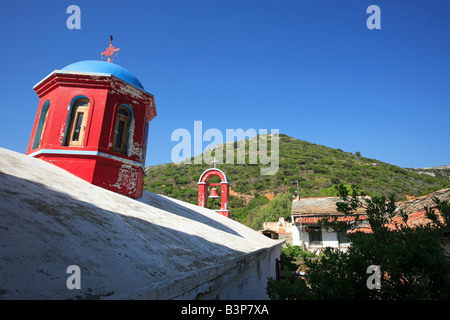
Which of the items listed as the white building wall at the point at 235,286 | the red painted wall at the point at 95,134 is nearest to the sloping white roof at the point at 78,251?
the white building wall at the point at 235,286

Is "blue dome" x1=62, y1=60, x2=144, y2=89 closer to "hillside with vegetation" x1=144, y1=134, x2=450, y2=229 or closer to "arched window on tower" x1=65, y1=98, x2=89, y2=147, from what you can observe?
"arched window on tower" x1=65, y1=98, x2=89, y2=147

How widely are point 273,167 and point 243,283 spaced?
4919 centimetres

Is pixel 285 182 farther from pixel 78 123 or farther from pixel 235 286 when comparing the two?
pixel 235 286

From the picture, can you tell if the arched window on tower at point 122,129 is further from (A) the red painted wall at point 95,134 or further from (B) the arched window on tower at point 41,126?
(B) the arched window on tower at point 41,126

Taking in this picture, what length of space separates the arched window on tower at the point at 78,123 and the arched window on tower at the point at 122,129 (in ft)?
2.66

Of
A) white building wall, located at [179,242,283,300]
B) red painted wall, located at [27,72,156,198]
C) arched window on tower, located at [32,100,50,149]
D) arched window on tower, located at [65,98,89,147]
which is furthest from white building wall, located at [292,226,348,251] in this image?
arched window on tower, located at [32,100,50,149]

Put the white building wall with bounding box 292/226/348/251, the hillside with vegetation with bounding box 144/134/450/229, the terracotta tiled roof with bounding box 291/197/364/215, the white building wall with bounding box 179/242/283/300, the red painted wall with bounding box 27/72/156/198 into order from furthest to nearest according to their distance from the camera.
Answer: the hillside with vegetation with bounding box 144/134/450/229, the terracotta tiled roof with bounding box 291/197/364/215, the white building wall with bounding box 292/226/348/251, the red painted wall with bounding box 27/72/156/198, the white building wall with bounding box 179/242/283/300

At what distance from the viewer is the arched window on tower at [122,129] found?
708 centimetres

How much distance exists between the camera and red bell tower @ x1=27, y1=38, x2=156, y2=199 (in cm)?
630

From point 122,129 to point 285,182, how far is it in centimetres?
3949

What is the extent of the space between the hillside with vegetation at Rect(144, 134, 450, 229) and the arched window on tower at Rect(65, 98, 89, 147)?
27637 millimetres
